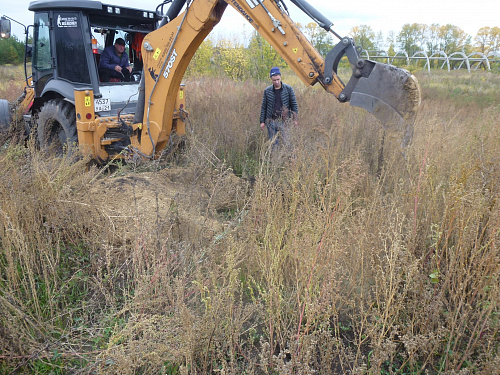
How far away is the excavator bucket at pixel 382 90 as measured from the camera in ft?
12.3

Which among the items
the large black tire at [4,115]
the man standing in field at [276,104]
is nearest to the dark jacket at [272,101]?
the man standing in field at [276,104]

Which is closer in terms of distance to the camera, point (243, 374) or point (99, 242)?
point (243, 374)

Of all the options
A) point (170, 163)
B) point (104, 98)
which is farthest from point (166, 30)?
point (170, 163)

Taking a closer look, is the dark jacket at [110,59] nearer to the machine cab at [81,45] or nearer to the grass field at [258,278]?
the machine cab at [81,45]

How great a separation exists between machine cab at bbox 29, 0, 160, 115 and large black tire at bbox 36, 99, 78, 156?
201 millimetres

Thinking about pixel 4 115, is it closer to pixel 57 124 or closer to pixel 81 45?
pixel 57 124

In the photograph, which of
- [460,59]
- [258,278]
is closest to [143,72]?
[258,278]

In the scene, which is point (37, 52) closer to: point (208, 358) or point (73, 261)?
point (73, 261)

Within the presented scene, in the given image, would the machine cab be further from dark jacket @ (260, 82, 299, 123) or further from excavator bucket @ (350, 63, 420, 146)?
excavator bucket @ (350, 63, 420, 146)

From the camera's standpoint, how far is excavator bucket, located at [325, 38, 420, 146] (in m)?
3.74

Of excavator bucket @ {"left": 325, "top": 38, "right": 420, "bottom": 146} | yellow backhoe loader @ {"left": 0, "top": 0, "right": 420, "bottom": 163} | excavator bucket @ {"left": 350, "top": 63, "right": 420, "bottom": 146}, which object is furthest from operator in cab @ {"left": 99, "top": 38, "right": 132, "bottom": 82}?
excavator bucket @ {"left": 350, "top": 63, "right": 420, "bottom": 146}

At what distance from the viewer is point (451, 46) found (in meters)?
36.1

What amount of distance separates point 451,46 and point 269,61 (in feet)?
101

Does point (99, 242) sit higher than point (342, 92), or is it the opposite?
point (342, 92)
